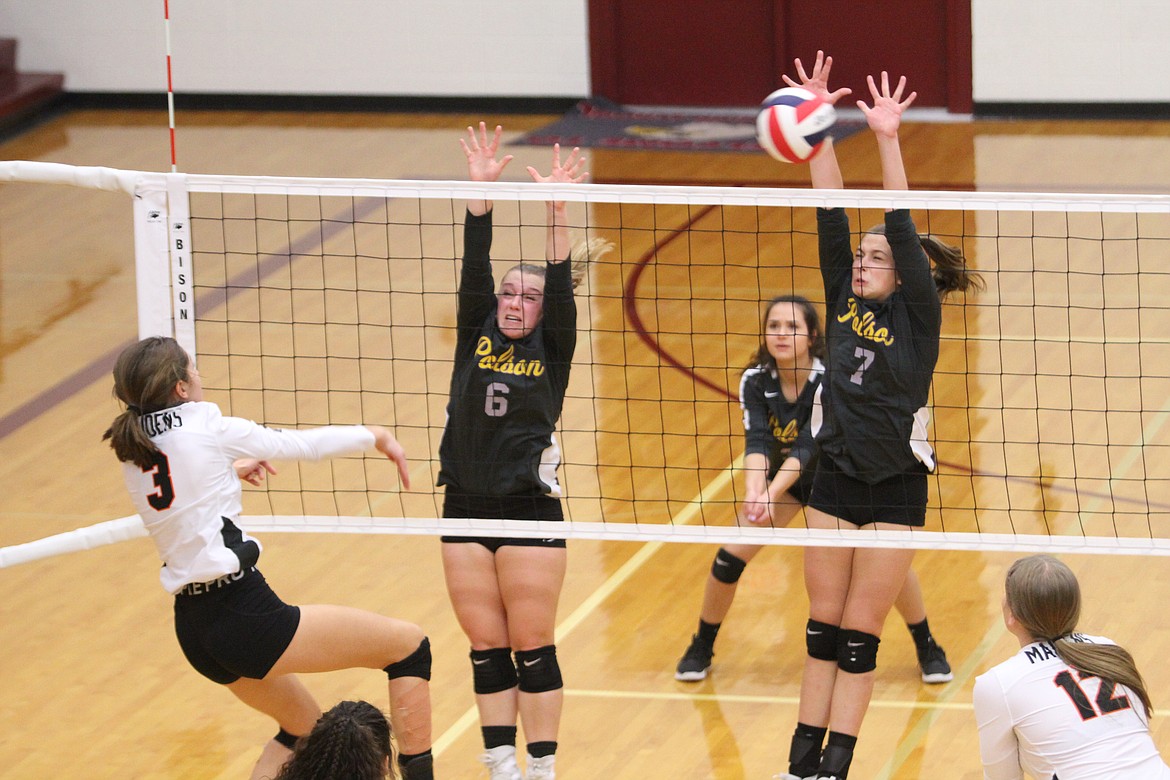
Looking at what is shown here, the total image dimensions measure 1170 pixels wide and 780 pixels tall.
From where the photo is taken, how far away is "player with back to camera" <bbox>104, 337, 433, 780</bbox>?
4.43m

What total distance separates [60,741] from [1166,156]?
983cm

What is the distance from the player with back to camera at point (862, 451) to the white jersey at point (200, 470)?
153 cm

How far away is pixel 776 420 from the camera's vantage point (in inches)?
229

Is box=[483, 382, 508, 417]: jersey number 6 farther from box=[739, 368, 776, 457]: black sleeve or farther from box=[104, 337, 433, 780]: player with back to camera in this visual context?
box=[739, 368, 776, 457]: black sleeve

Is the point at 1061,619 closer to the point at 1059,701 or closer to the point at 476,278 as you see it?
the point at 1059,701

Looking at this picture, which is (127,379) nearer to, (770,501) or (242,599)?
(242,599)

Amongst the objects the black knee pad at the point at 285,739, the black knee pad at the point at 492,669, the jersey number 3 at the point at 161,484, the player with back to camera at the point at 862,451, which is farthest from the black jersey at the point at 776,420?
the jersey number 3 at the point at 161,484

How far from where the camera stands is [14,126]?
1499cm

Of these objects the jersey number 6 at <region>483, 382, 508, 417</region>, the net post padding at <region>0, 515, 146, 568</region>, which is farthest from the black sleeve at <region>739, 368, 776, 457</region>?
the net post padding at <region>0, 515, 146, 568</region>

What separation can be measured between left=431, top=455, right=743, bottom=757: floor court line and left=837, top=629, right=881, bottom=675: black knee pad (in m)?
1.48

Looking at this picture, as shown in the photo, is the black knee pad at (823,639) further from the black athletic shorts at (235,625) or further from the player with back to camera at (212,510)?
the black athletic shorts at (235,625)

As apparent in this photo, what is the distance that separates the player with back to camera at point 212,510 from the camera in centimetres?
443

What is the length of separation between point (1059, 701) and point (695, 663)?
8.07ft

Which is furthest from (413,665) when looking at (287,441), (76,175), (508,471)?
(76,175)
